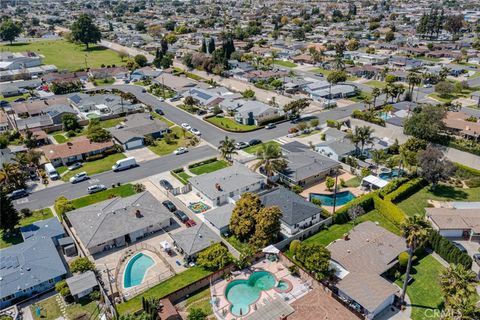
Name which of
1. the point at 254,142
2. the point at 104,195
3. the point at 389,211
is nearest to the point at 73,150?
the point at 104,195

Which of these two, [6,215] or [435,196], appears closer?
[6,215]

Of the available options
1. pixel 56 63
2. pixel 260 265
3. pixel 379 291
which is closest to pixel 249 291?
pixel 260 265

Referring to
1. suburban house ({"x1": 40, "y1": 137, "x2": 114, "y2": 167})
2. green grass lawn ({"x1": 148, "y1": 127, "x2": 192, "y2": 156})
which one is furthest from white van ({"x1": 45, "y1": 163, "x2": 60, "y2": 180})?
green grass lawn ({"x1": 148, "y1": 127, "x2": 192, "y2": 156})

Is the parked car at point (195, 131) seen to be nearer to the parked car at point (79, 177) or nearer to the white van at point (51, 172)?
the parked car at point (79, 177)

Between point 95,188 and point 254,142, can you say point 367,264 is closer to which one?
point 254,142

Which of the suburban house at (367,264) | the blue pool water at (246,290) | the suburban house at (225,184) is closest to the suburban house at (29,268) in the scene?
the blue pool water at (246,290)
